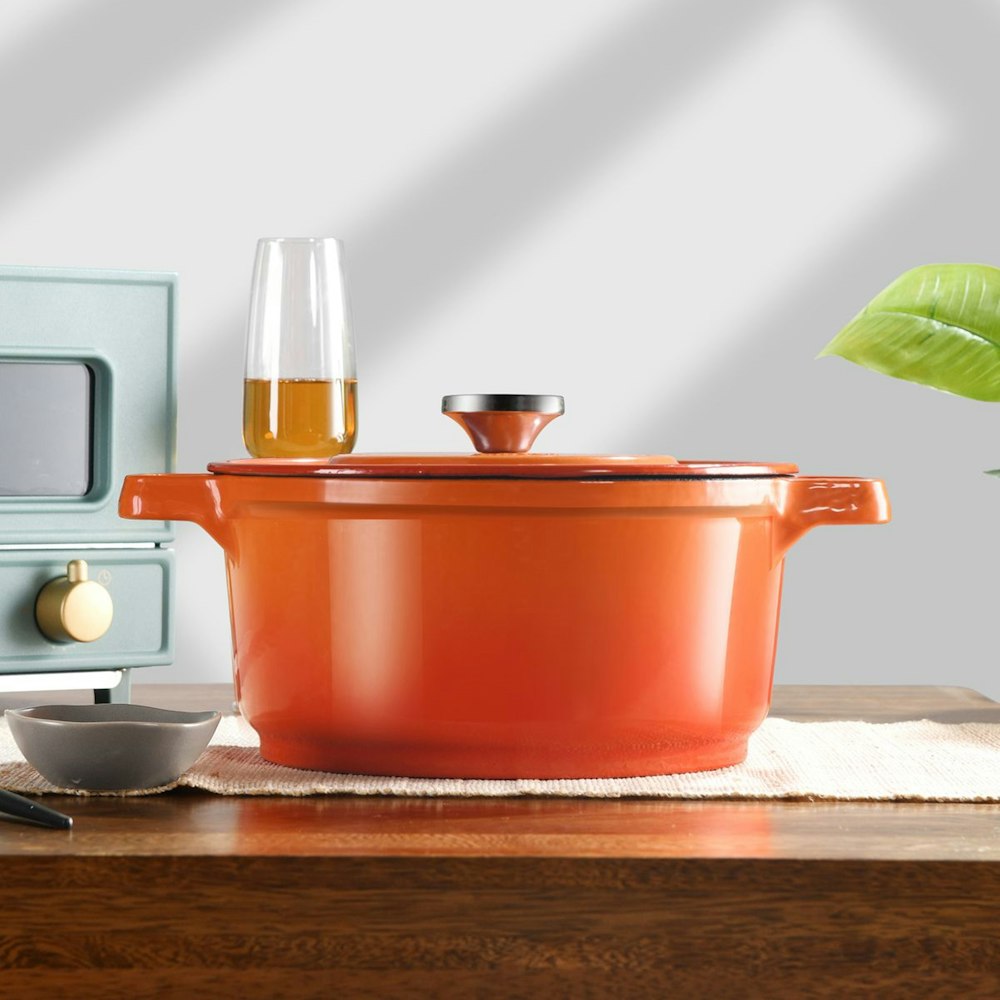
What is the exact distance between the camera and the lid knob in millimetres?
735

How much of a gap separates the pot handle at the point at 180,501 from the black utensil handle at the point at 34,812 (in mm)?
165

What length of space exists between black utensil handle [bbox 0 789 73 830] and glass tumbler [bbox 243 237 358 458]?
0.29 meters

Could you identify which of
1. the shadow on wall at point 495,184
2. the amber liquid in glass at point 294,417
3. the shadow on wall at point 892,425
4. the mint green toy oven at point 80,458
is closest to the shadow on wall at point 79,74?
the shadow on wall at point 495,184

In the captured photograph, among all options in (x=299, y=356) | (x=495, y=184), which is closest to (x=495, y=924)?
(x=299, y=356)

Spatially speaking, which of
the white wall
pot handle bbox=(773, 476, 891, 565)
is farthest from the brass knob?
the white wall

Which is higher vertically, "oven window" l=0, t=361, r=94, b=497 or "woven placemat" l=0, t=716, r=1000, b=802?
"oven window" l=0, t=361, r=94, b=497

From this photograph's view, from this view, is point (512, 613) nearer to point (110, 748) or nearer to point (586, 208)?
point (110, 748)

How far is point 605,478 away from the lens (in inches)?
25.8

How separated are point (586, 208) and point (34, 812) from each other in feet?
4.39

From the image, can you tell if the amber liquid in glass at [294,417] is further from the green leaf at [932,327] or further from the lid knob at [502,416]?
the green leaf at [932,327]

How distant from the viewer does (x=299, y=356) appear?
856mm

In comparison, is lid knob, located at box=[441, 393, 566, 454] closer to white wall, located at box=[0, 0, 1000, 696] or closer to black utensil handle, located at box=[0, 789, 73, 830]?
black utensil handle, located at box=[0, 789, 73, 830]

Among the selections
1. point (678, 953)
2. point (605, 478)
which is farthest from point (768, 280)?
point (678, 953)

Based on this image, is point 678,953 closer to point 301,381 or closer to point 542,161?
point 301,381
